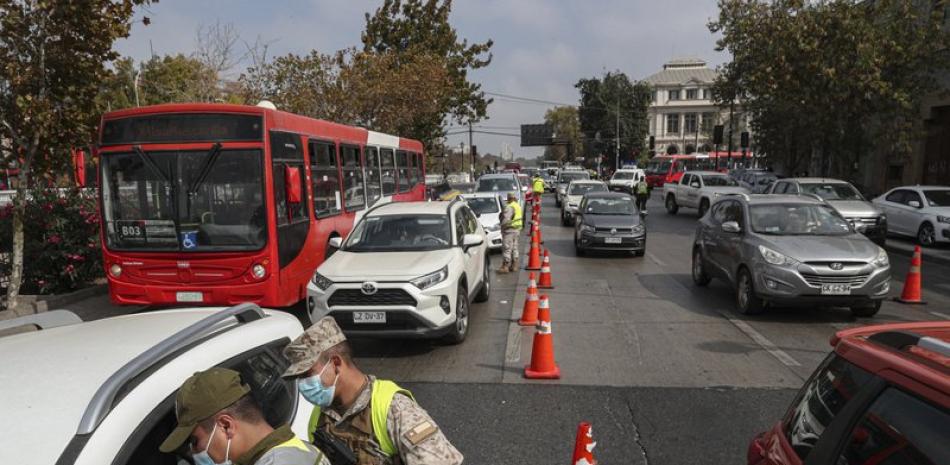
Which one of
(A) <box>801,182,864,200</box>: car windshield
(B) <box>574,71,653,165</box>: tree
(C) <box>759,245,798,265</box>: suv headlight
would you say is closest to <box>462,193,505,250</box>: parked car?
(C) <box>759,245,798,265</box>: suv headlight

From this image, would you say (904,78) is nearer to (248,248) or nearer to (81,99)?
(248,248)

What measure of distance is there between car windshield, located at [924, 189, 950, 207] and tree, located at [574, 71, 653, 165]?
5897 centimetres

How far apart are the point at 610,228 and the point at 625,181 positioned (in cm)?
2257

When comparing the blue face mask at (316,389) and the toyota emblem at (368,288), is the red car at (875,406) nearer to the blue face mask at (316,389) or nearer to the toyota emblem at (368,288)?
the blue face mask at (316,389)

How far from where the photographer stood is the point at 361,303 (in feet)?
22.7

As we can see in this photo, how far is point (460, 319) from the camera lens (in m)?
7.58

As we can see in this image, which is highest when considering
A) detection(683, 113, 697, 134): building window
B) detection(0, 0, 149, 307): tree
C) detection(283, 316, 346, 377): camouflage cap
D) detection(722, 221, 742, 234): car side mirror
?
detection(683, 113, 697, 134): building window

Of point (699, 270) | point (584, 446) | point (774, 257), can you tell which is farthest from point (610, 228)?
point (584, 446)

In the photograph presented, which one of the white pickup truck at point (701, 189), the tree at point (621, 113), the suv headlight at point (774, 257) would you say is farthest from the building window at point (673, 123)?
the suv headlight at point (774, 257)

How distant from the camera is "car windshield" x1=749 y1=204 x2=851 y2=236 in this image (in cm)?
895

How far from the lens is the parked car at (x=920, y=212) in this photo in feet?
51.3

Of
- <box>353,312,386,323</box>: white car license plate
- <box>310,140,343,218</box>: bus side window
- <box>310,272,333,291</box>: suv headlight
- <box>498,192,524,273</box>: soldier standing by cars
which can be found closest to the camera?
<box>353,312,386,323</box>: white car license plate

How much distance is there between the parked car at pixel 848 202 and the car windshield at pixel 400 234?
1014 cm

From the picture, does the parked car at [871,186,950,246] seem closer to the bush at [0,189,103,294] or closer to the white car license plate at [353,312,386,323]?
the white car license plate at [353,312,386,323]
